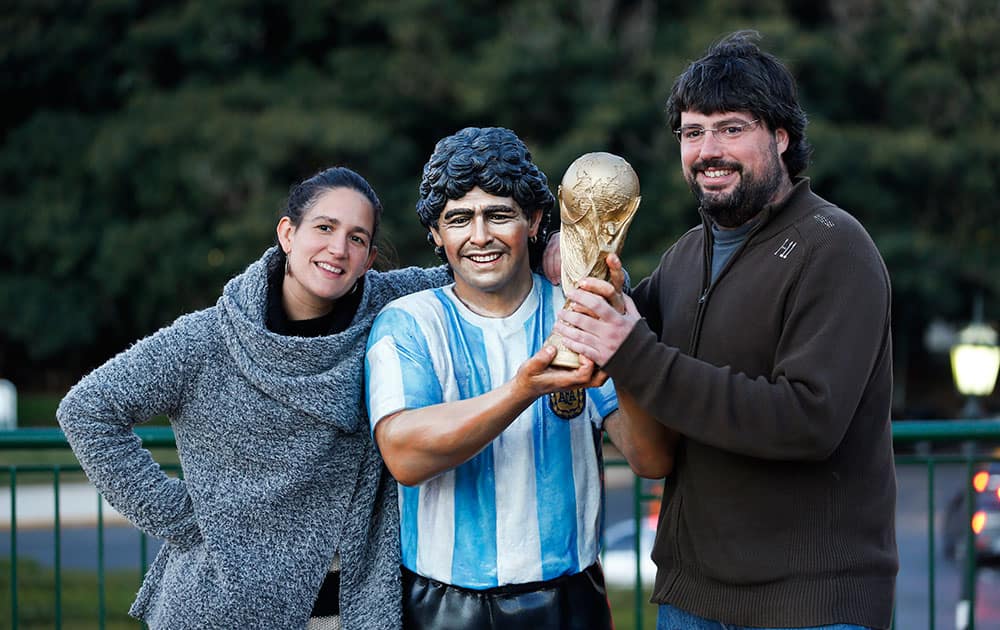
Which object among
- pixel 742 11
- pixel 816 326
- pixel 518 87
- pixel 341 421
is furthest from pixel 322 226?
pixel 742 11

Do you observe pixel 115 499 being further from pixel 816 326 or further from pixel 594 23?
pixel 594 23

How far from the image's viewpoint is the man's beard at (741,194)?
2.49 meters

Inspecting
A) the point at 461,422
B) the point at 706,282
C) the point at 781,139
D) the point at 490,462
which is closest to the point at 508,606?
the point at 490,462

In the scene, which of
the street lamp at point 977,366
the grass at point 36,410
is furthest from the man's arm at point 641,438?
the grass at point 36,410

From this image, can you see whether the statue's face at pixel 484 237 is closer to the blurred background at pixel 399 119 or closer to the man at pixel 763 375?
the man at pixel 763 375

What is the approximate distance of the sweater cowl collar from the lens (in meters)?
2.63

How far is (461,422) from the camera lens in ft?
7.77

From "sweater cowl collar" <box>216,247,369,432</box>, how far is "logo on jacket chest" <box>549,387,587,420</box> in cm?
48

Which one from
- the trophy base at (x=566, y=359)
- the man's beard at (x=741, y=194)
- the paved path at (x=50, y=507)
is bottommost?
the paved path at (x=50, y=507)

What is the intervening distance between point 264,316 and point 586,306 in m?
0.85

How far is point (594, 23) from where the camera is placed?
19.6m

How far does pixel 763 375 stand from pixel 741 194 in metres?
0.42

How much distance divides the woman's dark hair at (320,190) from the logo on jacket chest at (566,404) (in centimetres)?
61

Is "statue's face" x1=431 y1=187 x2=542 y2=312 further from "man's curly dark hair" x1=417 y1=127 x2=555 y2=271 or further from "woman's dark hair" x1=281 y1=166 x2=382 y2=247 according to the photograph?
"woman's dark hair" x1=281 y1=166 x2=382 y2=247
